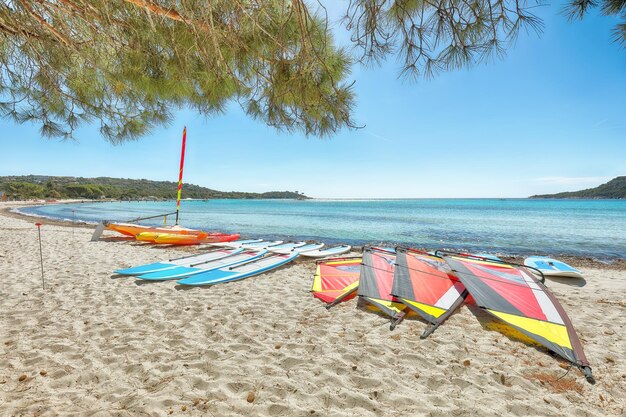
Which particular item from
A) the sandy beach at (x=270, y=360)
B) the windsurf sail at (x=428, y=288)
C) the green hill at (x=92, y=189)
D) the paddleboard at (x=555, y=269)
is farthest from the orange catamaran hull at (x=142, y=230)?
the green hill at (x=92, y=189)

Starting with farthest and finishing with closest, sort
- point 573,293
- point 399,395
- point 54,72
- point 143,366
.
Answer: point 573,293 < point 54,72 < point 143,366 < point 399,395

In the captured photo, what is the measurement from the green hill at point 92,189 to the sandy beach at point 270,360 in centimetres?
7814

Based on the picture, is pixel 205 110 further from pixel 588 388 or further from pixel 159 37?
pixel 588 388

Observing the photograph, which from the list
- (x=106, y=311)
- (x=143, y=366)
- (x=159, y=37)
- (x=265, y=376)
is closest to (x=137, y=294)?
(x=106, y=311)

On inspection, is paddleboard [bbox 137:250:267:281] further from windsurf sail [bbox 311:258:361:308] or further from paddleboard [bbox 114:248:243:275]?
windsurf sail [bbox 311:258:361:308]

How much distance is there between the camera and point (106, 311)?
3.62 meters

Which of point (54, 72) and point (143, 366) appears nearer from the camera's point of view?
point (143, 366)

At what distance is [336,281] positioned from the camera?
4875 mm

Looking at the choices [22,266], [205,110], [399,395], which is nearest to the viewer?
[399,395]

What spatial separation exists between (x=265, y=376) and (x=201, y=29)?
10.1ft

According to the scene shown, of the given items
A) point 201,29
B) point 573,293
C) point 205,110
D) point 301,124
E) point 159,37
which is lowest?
point 573,293

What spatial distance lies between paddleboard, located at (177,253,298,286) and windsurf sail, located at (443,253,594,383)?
12.0 ft

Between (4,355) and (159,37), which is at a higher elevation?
(159,37)

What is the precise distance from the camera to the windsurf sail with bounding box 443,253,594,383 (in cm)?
284
